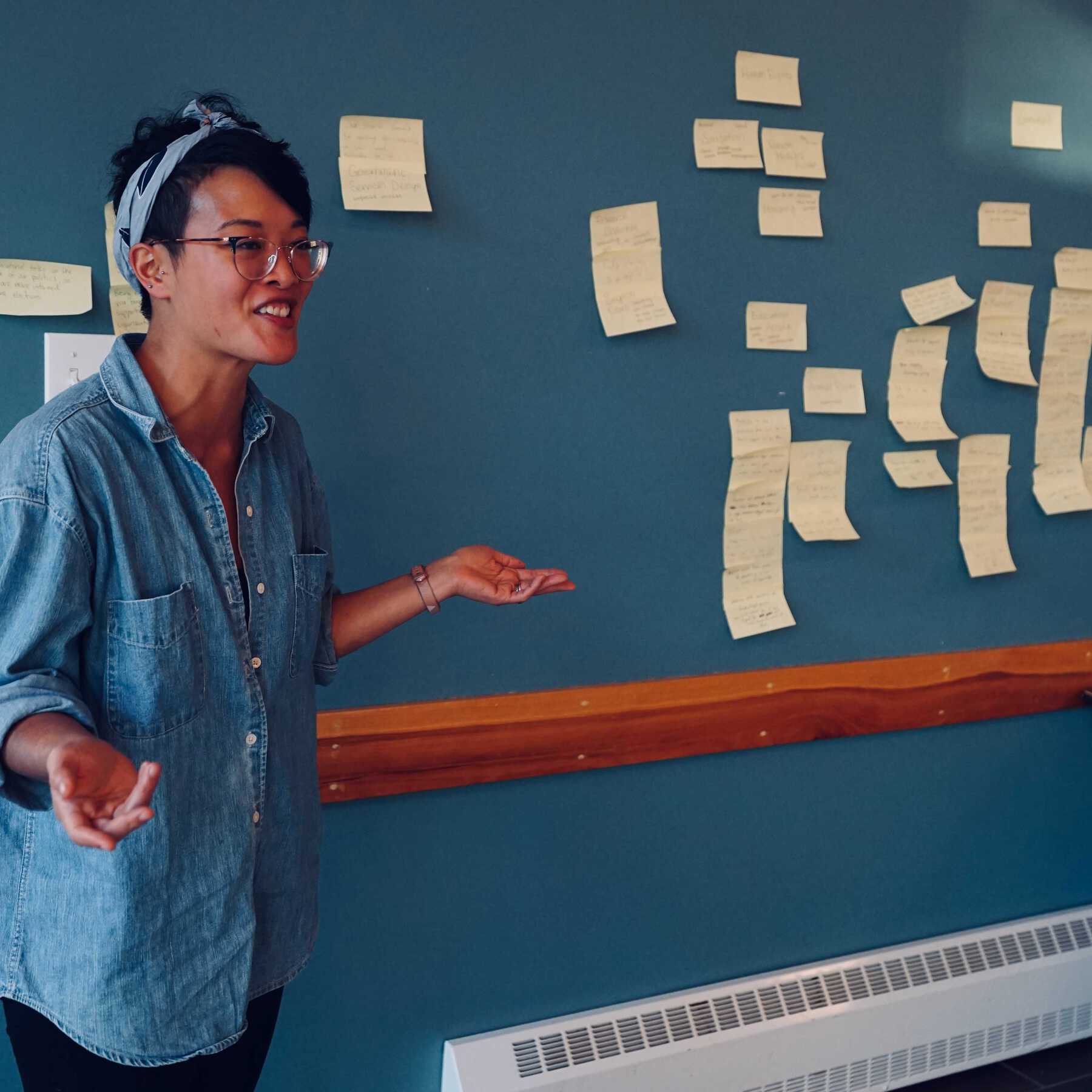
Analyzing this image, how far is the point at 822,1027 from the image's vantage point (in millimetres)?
2045

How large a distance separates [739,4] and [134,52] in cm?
A: 101

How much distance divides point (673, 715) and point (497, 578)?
67cm

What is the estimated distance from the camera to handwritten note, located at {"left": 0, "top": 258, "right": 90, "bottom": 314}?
1486 mm

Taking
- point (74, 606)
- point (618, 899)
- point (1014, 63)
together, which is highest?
point (1014, 63)

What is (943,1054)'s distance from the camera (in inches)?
85.1

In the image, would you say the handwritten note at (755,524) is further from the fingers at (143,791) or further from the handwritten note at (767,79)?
the fingers at (143,791)

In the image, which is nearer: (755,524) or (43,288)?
(43,288)

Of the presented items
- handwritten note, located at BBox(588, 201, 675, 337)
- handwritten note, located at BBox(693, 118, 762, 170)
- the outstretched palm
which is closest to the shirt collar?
the outstretched palm

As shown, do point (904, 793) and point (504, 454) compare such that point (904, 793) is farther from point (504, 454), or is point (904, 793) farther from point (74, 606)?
point (74, 606)

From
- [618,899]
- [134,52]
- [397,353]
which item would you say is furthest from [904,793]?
[134,52]

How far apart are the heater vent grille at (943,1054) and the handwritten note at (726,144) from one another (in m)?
1.65

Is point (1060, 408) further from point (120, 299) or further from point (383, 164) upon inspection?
point (120, 299)

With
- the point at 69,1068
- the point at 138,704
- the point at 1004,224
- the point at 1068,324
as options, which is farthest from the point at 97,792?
the point at 1068,324

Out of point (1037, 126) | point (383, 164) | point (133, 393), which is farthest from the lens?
point (1037, 126)
